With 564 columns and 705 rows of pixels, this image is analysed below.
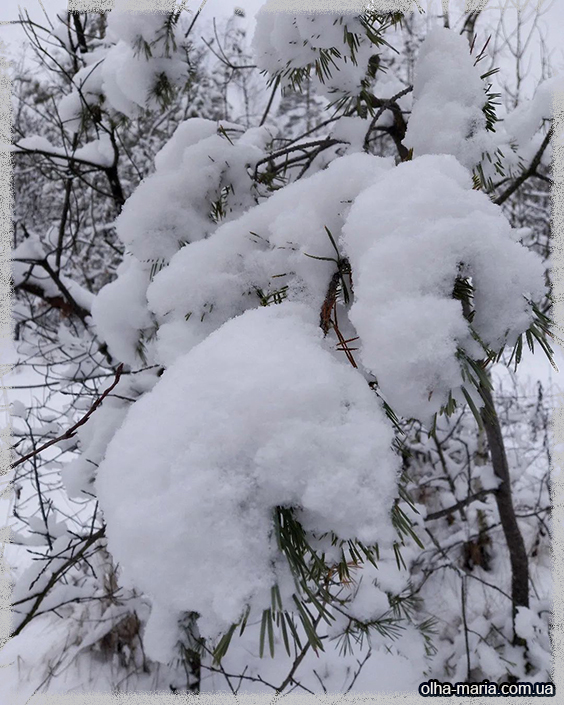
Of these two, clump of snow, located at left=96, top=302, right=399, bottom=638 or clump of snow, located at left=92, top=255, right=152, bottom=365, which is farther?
clump of snow, located at left=92, top=255, right=152, bottom=365

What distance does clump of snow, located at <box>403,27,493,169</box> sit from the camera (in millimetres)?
779

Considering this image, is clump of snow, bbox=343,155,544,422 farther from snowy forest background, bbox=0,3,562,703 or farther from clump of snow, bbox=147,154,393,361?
clump of snow, bbox=147,154,393,361

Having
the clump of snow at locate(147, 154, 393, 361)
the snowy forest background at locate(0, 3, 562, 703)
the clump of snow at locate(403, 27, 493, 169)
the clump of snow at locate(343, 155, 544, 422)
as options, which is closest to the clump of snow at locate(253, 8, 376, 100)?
the snowy forest background at locate(0, 3, 562, 703)

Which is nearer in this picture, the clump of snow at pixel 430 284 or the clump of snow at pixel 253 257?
the clump of snow at pixel 430 284

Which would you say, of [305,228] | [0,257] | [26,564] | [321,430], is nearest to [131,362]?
[0,257]

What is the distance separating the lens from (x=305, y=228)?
24.8 inches

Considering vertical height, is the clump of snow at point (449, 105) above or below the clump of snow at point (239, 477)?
above

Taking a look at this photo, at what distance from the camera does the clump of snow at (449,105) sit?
0.78 meters

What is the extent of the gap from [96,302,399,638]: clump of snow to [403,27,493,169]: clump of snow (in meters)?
0.57

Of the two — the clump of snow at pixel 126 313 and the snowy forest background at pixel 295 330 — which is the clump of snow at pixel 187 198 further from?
the clump of snow at pixel 126 313

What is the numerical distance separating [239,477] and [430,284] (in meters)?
0.27

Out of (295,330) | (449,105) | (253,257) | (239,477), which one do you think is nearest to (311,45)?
(449,105)

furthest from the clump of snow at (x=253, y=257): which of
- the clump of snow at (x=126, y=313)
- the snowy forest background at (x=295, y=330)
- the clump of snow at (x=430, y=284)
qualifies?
the clump of snow at (x=126, y=313)

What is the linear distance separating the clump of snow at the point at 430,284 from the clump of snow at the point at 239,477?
57 mm
